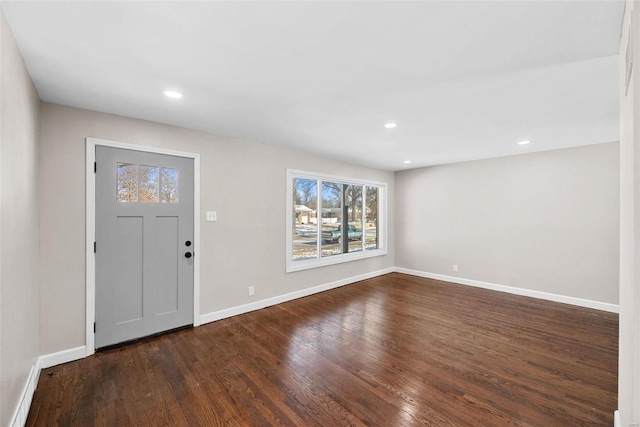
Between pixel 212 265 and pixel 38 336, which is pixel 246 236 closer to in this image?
pixel 212 265

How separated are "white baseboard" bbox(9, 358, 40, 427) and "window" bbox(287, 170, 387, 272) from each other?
2765 mm

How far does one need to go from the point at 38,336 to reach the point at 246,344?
5.78 feet

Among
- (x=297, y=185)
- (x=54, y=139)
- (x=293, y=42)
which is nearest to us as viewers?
(x=293, y=42)

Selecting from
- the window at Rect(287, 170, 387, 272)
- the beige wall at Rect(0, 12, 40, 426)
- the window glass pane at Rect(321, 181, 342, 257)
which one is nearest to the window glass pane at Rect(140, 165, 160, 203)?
the beige wall at Rect(0, 12, 40, 426)

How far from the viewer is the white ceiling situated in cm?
137

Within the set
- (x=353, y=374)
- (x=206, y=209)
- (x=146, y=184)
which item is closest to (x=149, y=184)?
(x=146, y=184)

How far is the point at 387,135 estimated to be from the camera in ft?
11.4

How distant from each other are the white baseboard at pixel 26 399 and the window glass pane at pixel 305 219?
9.83 feet

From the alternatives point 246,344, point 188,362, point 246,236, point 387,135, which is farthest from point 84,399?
point 387,135

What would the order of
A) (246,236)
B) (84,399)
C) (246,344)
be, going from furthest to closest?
(246,236)
(246,344)
(84,399)

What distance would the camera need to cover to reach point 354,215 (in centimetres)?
567

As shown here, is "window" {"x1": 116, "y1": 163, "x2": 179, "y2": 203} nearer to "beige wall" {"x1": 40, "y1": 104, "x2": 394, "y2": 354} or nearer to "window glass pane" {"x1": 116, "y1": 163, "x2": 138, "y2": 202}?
"window glass pane" {"x1": 116, "y1": 163, "x2": 138, "y2": 202}

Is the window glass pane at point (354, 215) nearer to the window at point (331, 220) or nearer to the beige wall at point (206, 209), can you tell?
the window at point (331, 220)

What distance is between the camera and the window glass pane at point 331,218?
4.97m
